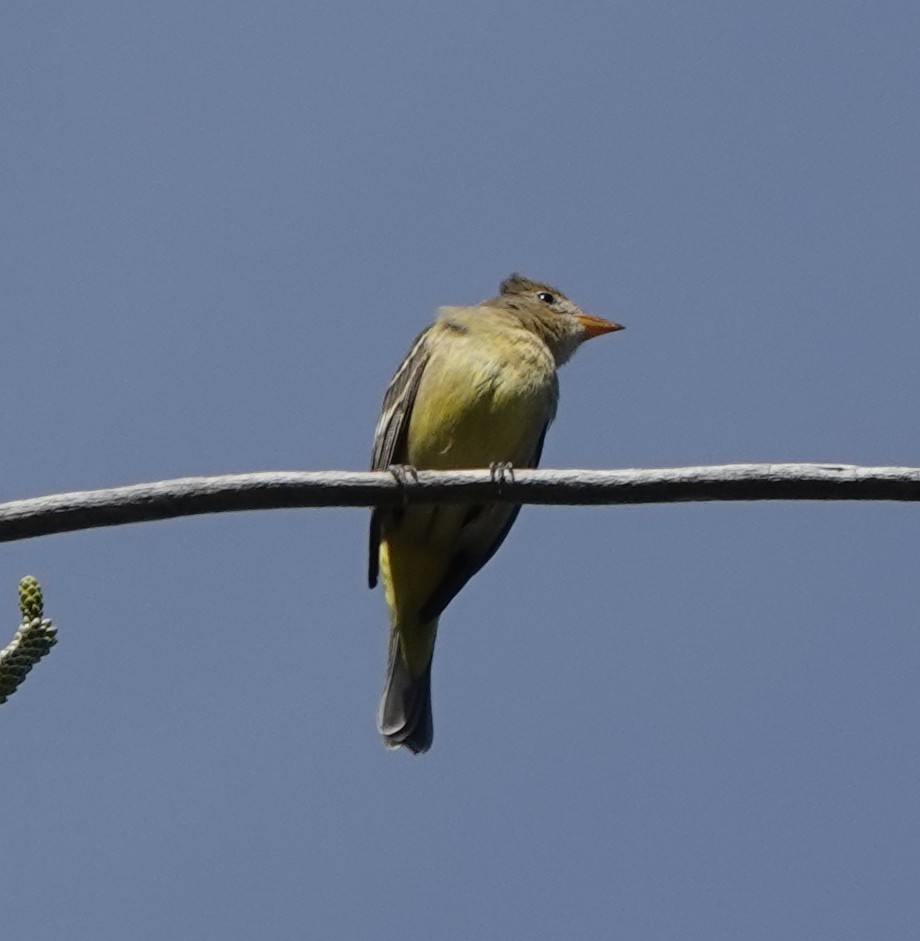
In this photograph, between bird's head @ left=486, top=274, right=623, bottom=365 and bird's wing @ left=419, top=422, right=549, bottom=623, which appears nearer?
bird's wing @ left=419, top=422, right=549, bottom=623

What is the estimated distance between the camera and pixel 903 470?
4.35 meters

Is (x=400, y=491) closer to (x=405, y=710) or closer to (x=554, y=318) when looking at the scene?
(x=405, y=710)

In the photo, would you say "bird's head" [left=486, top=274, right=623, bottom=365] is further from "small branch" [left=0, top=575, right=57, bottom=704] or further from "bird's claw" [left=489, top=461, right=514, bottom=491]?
"small branch" [left=0, top=575, right=57, bottom=704]

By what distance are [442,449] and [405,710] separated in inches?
58.4

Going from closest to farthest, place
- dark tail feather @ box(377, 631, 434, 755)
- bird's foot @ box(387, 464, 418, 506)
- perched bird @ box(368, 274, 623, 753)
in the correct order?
1. bird's foot @ box(387, 464, 418, 506)
2. perched bird @ box(368, 274, 623, 753)
3. dark tail feather @ box(377, 631, 434, 755)

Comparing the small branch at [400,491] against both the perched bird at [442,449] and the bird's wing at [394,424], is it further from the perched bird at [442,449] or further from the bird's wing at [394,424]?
the bird's wing at [394,424]

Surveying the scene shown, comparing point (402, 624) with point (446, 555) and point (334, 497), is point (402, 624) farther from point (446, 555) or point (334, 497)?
point (334, 497)

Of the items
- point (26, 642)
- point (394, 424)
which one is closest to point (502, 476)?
point (26, 642)

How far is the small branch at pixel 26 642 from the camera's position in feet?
10.9

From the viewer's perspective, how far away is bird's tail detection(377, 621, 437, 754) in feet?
26.4

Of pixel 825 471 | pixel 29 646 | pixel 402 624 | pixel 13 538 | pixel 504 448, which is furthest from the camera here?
pixel 402 624

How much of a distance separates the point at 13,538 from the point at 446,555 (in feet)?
12.6

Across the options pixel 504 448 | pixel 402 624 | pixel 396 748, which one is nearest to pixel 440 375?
pixel 504 448

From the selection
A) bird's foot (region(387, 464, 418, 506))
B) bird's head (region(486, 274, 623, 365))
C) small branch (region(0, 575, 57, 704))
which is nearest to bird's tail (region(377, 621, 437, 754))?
bird's head (region(486, 274, 623, 365))
